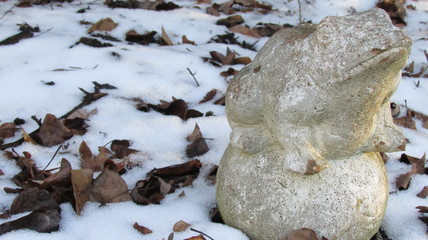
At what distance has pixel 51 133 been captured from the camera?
131 inches

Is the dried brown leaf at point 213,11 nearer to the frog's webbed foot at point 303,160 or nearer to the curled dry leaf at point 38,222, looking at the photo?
the curled dry leaf at point 38,222

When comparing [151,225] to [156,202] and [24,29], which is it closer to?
[156,202]

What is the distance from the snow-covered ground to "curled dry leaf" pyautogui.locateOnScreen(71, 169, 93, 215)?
50 mm

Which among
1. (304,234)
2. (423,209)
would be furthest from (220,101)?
(304,234)

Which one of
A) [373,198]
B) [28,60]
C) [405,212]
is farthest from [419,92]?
[28,60]

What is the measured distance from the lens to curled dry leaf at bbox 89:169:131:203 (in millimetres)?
2773

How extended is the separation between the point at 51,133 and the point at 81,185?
68 centimetres

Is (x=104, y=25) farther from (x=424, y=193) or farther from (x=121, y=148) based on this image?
(x=424, y=193)

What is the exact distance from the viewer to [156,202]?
281cm

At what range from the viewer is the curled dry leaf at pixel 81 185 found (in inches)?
106

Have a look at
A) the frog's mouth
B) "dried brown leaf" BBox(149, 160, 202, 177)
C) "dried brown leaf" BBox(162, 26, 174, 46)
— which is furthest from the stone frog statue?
"dried brown leaf" BBox(162, 26, 174, 46)

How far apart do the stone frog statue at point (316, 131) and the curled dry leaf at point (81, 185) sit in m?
0.70

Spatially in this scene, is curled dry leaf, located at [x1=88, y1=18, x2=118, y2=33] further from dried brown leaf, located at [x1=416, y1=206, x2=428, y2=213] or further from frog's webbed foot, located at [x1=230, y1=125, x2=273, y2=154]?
dried brown leaf, located at [x1=416, y1=206, x2=428, y2=213]

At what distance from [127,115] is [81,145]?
1.72ft
